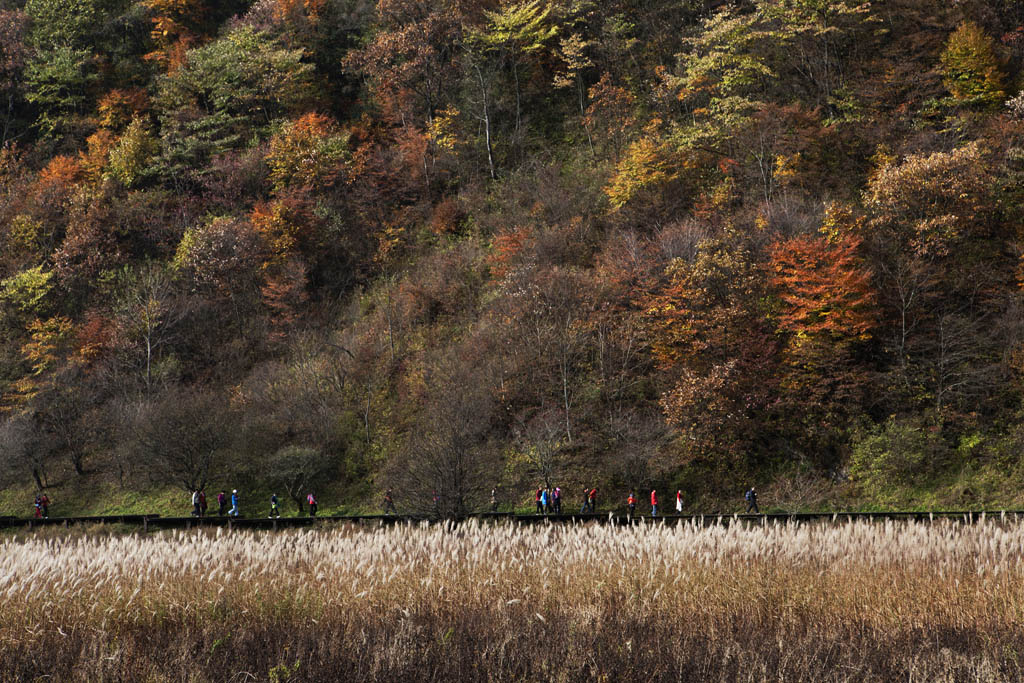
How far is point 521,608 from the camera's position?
9.03 meters

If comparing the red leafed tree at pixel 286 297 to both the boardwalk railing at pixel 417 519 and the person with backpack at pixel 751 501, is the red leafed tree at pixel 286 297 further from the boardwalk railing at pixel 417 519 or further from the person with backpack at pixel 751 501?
the person with backpack at pixel 751 501

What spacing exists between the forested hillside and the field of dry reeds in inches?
530

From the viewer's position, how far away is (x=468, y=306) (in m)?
39.5

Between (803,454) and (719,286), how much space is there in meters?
7.09

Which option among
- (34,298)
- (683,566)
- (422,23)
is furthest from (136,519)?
(422,23)

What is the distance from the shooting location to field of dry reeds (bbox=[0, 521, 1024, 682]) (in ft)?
24.6

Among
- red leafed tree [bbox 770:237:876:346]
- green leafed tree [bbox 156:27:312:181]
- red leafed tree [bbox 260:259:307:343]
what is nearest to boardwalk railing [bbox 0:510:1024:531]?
red leafed tree [bbox 770:237:876:346]

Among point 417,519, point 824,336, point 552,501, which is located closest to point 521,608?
point 417,519

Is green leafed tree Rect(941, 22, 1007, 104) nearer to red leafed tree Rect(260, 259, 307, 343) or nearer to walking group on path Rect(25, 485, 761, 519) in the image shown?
walking group on path Rect(25, 485, 761, 519)

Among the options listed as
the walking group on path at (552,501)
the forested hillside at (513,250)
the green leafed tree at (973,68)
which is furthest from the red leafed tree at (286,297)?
the green leafed tree at (973,68)

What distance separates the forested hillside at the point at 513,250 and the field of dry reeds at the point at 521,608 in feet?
44.2

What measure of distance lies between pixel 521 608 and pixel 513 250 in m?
30.8

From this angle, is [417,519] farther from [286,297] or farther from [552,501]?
[286,297]

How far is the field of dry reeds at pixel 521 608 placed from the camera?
24.6ft
